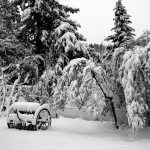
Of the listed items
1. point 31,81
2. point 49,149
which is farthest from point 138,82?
point 31,81

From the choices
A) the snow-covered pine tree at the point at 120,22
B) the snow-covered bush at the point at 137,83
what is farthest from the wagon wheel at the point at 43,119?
the snow-covered pine tree at the point at 120,22

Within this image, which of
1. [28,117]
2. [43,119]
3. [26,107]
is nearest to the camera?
[28,117]

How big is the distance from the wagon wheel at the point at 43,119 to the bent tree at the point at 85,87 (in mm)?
803

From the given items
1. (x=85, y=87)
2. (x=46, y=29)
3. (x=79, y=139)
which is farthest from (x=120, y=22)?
(x=79, y=139)

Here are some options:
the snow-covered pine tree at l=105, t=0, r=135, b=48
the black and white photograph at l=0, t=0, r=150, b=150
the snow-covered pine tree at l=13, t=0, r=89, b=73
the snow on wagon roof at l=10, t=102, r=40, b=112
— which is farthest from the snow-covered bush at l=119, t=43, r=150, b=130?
the snow-covered pine tree at l=105, t=0, r=135, b=48

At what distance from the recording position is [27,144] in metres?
8.56

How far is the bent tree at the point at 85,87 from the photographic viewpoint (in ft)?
36.0

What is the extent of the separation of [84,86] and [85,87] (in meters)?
0.06

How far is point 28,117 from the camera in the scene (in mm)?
10953

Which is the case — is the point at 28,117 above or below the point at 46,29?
below

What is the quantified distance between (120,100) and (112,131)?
1293mm

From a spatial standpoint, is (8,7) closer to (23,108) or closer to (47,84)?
(47,84)

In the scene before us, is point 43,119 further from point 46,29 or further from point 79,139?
point 46,29

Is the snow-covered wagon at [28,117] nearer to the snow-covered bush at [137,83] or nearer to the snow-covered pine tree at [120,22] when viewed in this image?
the snow-covered bush at [137,83]
